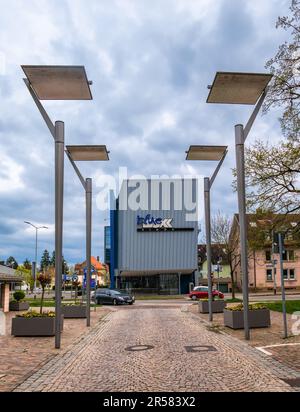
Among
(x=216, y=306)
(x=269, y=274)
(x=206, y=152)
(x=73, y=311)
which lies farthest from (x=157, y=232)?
(x=206, y=152)

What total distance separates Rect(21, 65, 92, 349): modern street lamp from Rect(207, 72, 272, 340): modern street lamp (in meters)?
3.35

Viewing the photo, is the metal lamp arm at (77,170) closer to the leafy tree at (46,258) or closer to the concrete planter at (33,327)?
the concrete planter at (33,327)

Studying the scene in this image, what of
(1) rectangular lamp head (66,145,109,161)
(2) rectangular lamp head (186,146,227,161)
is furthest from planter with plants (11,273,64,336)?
(2) rectangular lamp head (186,146,227,161)

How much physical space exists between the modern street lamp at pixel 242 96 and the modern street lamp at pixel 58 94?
3347 mm

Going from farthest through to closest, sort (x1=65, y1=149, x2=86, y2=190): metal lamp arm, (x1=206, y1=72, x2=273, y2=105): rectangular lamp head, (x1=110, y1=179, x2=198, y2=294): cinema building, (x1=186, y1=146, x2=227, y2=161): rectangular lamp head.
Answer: (x1=110, y1=179, x2=198, y2=294): cinema building → (x1=186, y1=146, x2=227, y2=161): rectangular lamp head → (x1=65, y1=149, x2=86, y2=190): metal lamp arm → (x1=206, y1=72, x2=273, y2=105): rectangular lamp head

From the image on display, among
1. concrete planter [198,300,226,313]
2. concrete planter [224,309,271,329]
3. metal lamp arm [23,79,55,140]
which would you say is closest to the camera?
metal lamp arm [23,79,55,140]

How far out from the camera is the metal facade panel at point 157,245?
205 feet

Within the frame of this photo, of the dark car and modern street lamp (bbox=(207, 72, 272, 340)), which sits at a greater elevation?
modern street lamp (bbox=(207, 72, 272, 340))

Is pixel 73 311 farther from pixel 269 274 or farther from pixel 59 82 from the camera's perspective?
pixel 269 274

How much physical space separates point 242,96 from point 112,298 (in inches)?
1100

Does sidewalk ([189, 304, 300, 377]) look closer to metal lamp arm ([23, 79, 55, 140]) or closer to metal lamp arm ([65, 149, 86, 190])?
metal lamp arm ([65, 149, 86, 190])

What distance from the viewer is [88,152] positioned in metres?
16.2

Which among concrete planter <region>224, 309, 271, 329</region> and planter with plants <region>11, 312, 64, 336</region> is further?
concrete planter <region>224, 309, 271, 329</region>

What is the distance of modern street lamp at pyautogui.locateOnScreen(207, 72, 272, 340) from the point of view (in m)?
12.4
